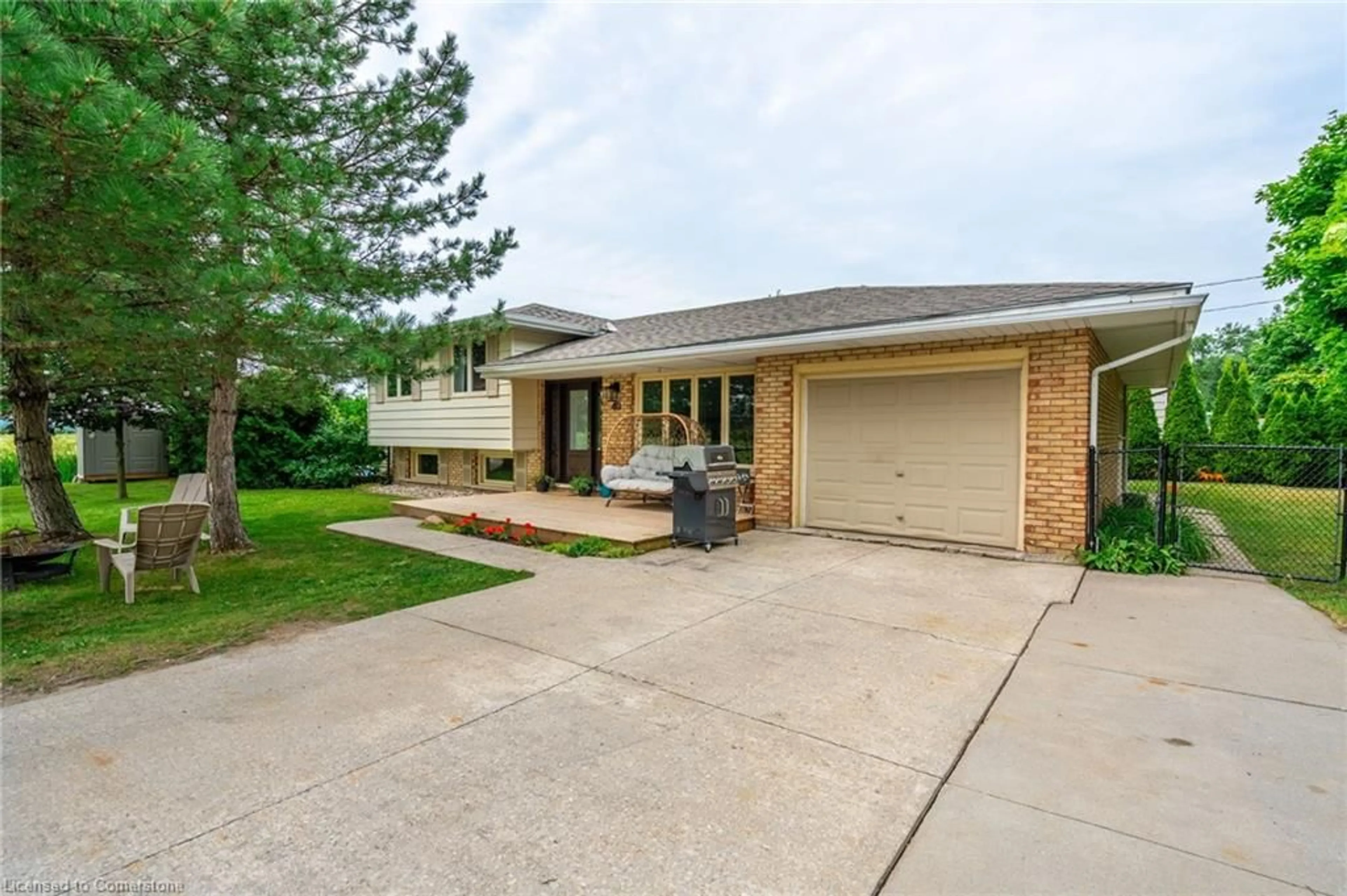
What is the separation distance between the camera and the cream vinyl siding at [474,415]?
12.4 m

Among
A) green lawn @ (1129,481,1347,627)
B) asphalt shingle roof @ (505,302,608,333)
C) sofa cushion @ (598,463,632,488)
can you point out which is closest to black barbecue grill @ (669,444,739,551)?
sofa cushion @ (598,463,632,488)

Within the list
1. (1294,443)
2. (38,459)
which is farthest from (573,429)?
(1294,443)

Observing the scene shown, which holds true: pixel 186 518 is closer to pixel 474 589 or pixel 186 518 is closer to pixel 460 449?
pixel 474 589

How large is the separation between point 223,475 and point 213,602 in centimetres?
313

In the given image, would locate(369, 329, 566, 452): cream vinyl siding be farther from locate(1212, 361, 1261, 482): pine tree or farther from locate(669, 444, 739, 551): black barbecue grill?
locate(1212, 361, 1261, 482): pine tree

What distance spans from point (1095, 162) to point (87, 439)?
2554 cm

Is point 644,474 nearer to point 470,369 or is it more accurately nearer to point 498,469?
point 498,469

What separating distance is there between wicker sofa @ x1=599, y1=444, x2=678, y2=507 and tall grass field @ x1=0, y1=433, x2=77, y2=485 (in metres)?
13.1

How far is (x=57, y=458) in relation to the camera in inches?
664

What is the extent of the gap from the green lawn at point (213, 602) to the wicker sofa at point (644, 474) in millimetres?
3436

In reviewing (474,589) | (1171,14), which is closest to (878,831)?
(474,589)

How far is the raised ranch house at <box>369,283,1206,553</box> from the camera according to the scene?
21.9 feet

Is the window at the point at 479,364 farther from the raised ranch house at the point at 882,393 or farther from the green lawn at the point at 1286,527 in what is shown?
the green lawn at the point at 1286,527

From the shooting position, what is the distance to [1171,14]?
7.63 m
